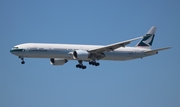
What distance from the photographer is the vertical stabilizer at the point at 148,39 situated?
91.1m

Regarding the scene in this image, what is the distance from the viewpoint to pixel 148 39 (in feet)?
303

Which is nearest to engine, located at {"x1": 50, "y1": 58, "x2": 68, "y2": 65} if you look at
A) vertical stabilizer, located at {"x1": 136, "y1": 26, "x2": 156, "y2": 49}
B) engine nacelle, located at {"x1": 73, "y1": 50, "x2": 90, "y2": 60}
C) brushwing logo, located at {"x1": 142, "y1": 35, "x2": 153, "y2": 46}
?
engine nacelle, located at {"x1": 73, "y1": 50, "x2": 90, "y2": 60}

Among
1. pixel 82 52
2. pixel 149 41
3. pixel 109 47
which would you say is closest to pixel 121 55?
pixel 109 47

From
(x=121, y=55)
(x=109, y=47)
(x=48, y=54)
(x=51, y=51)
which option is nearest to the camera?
(x=48, y=54)

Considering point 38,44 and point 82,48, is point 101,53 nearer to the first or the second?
point 82,48

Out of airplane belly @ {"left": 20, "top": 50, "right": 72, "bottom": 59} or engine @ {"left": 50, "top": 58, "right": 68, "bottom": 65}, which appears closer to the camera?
airplane belly @ {"left": 20, "top": 50, "right": 72, "bottom": 59}

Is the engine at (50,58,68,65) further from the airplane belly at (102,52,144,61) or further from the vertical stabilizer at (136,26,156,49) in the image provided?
the vertical stabilizer at (136,26,156,49)

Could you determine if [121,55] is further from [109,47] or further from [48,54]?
[48,54]

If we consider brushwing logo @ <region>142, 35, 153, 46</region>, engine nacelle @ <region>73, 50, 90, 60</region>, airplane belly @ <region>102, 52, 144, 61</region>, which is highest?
brushwing logo @ <region>142, 35, 153, 46</region>

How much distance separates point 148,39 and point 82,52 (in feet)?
59.0

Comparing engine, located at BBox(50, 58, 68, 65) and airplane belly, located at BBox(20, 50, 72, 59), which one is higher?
airplane belly, located at BBox(20, 50, 72, 59)

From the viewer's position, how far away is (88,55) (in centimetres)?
8131

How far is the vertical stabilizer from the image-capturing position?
299 ft

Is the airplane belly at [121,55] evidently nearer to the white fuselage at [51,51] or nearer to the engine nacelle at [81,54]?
the white fuselage at [51,51]
